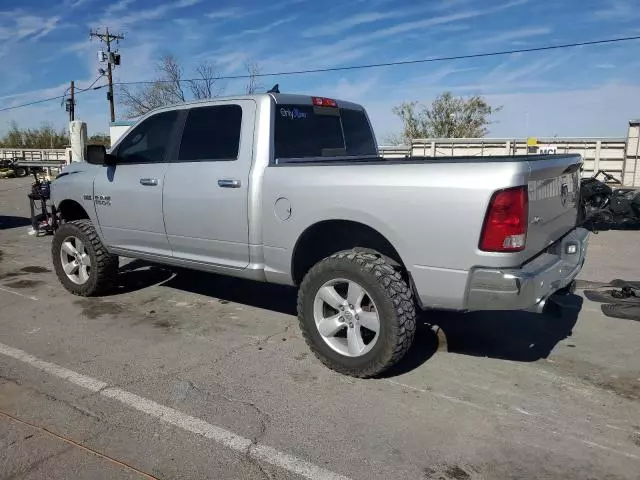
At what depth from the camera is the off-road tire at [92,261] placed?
18.2 feet

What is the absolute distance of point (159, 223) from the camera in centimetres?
489

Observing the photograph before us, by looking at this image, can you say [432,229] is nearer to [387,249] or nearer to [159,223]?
[387,249]

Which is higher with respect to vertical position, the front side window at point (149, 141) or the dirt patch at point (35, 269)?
the front side window at point (149, 141)

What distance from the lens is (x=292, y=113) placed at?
14.8 ft

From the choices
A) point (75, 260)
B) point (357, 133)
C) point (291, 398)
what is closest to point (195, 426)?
point (291, 398)

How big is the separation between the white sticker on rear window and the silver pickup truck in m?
0.02

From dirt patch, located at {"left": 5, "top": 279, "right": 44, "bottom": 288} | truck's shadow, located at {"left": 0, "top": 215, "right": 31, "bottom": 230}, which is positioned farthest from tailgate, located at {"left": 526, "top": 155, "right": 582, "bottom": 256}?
truck's shadow, located at {"left": 0, "top": 215, "right": 31, "bottom": 230}

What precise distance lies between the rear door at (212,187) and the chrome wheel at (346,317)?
0.87 m

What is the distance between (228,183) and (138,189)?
1.23 metres

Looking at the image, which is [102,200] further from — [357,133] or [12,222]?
[12,222]

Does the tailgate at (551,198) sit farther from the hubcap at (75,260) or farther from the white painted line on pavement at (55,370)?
the hubcap at (75,260)

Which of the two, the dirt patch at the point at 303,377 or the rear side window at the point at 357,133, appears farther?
the rear side window at the point at 357,133

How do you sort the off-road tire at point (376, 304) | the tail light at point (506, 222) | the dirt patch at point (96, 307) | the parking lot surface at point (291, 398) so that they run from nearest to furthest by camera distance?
the parking lot surface at point (291, 398) → the tail light at point (506, 222) → the off-road tire at point (376, 304) → the dirt patch at point (96, 307)

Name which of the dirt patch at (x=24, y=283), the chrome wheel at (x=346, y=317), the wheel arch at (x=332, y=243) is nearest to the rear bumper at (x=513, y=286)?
the wheel arch at (x=332, y=243)
